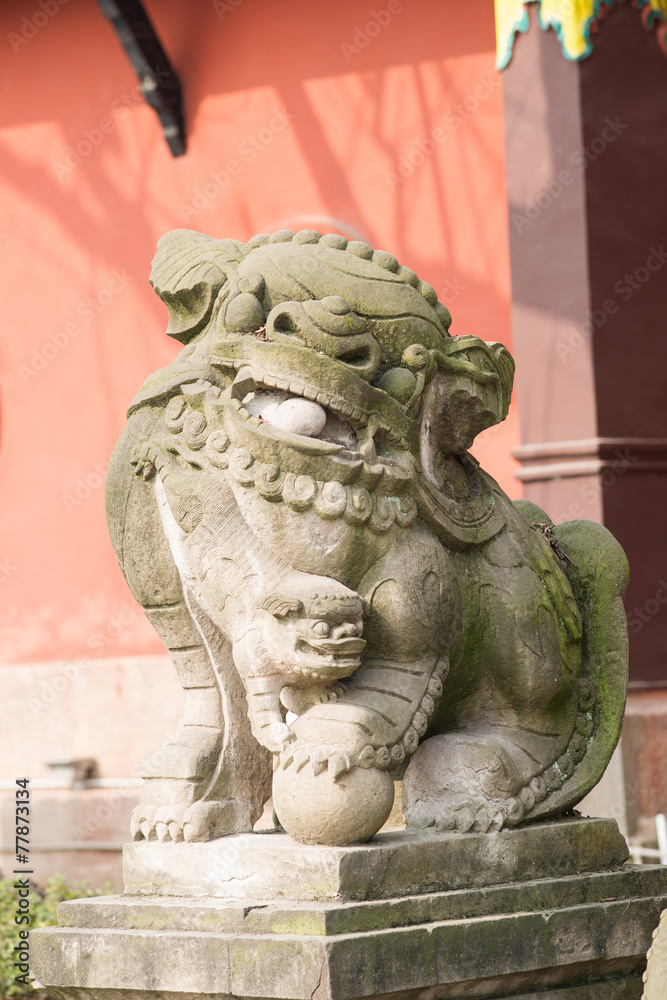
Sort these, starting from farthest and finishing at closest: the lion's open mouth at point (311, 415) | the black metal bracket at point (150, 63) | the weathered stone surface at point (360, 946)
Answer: the black metal bracket at point (150, 63)
the lion's open mouth at point (311, 415)
the weathered stone surface at point (360, 946)

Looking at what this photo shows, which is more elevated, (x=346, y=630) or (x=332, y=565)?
(x=332, y=565)

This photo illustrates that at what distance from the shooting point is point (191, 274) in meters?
2.57

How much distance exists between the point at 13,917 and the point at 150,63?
441 centimetres

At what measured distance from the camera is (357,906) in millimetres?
2135

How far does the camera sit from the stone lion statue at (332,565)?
2.29 meters

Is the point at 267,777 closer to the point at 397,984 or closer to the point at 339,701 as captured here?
the point at 339,701

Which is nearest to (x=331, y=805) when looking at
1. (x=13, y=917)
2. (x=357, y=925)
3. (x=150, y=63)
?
(x=357, y=925)

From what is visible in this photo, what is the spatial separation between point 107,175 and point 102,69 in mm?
634

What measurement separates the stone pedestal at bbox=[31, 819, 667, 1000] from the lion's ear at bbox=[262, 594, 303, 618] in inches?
16.2

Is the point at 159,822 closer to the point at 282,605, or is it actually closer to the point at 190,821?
the point at 190,821

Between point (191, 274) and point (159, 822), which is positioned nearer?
point (159, 822)

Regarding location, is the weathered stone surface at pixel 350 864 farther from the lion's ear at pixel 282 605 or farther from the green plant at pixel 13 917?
the green plant at pixel 13 917

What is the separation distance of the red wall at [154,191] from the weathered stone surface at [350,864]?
3.53m

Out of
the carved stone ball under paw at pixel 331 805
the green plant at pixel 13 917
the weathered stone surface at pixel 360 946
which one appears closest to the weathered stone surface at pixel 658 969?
the weathered stone surface at pixel 360 946
